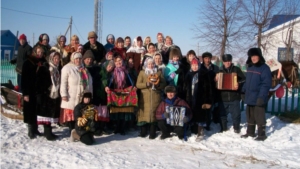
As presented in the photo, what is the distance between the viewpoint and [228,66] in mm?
6270

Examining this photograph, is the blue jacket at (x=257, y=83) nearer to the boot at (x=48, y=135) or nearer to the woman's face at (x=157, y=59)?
the woman's face at (x=157, y=59)

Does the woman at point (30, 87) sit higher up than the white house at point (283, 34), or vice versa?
the white house at point (283, 34)

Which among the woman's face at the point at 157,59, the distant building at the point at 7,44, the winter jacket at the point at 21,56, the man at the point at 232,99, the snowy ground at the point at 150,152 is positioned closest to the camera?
the snowy ground at the point at 150,152

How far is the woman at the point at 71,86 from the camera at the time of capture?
5379 millimetres

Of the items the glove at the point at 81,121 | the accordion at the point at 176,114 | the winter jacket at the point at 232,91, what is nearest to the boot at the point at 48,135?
the glove at the point at 81,121

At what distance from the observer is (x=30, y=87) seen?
214 inches

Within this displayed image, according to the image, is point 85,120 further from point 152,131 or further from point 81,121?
point 152,131

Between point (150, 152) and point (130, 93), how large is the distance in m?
1.37

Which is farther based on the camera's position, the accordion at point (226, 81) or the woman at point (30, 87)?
the accordion at point (226, 81)

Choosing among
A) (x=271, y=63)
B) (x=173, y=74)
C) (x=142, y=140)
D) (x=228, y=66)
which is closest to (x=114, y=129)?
(x=142, y=140)

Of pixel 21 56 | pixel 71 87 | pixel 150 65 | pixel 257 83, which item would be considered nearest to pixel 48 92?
pixel 71 87

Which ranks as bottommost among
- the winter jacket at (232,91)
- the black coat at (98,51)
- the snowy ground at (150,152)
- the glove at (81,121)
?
the snowy ground at (150,152)

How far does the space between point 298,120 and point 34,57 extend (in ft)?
21.1

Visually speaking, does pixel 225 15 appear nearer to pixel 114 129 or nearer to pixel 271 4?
pixel 271 4
